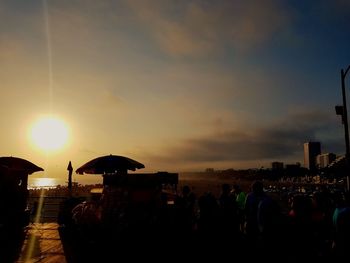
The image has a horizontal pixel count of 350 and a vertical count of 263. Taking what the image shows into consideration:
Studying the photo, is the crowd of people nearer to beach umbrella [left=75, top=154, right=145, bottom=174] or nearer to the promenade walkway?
the promenade walkway

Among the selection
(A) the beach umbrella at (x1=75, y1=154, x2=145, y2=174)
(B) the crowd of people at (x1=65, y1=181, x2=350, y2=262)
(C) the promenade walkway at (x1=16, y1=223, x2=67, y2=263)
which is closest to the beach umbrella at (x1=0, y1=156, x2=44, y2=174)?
(A) the beach umbrella at (x1=75, y1=154, x2=145, y2=174)

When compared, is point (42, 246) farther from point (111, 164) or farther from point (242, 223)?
point (242, 223)

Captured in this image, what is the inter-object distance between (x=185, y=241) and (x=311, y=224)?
5.47 m

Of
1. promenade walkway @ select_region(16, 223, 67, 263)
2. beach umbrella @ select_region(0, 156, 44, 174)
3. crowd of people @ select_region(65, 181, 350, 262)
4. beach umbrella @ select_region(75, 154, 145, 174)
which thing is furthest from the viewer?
beach umbrella @ select_region(0, 156, 44, 174)

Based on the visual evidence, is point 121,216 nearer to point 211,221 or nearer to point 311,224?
point 211,221

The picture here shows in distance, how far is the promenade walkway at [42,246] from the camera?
10.00 meters

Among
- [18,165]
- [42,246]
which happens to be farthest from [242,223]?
[18,165]

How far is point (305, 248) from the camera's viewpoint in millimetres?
6891

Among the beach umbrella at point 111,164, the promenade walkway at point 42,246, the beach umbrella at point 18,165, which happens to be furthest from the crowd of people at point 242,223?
the beach umbrella at point 18,165

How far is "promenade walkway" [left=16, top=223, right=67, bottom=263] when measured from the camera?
10.00 meters

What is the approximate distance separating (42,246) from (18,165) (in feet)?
15.6

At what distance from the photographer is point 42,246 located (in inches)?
458

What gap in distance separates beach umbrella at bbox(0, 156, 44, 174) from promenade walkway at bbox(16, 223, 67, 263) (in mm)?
2398

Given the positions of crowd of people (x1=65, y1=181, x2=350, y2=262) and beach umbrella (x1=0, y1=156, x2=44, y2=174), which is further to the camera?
beach umbrella (x1=0, y1=156, x2=44, y2=174)
